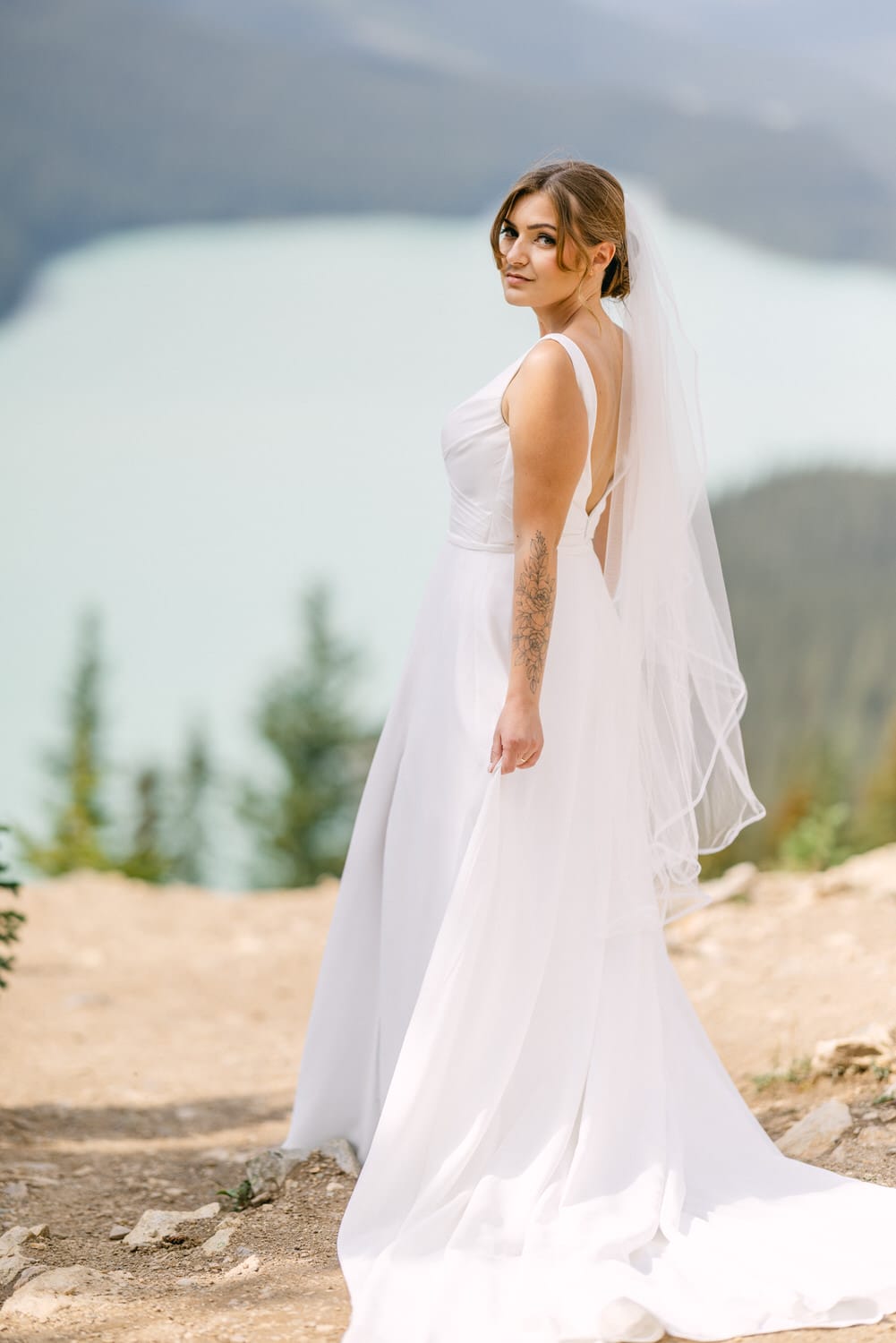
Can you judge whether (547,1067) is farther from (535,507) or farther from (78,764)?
(78,764)

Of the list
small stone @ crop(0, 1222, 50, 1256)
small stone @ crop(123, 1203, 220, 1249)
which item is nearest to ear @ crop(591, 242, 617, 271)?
small stone @ crop(123, 1203, 220, 1249)

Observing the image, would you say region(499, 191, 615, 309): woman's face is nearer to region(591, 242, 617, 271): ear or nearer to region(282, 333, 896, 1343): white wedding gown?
region(591, 242, 617, 271): ear

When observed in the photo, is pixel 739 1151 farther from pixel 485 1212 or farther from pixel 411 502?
pixel 411 502

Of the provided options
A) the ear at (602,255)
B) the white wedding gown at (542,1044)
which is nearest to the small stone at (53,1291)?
the white wedding gown at (542,1044)

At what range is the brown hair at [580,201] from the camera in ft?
7.91

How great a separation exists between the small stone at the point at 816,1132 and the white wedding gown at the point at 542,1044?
1.13 feet

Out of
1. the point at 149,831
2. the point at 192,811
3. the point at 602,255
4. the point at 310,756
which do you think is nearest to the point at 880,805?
the point at 310,756

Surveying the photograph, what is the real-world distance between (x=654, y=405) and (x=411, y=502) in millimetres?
6588

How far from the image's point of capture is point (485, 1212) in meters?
2.24

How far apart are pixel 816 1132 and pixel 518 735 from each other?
1.28 m

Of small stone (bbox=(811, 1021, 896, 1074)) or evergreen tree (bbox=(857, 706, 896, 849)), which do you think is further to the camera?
evergreen tree (bbox=(857, 706, 896, 849))

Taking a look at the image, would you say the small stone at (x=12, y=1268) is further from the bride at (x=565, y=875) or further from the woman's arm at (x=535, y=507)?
the woman's arm at (x=535, y=507)

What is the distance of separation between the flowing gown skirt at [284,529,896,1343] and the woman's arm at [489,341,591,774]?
0.13m

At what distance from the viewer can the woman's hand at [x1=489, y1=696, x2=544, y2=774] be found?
7.66 ft
